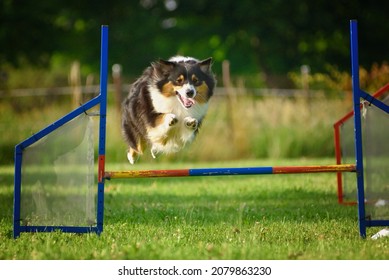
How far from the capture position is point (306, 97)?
45.8 feet

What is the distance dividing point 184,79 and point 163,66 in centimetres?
23

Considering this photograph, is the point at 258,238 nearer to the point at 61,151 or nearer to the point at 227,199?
the point at 61,151

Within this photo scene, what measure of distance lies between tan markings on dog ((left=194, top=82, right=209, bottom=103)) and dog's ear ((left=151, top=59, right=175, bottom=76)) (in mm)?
273

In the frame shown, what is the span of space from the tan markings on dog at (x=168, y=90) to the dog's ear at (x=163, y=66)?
0.12 m

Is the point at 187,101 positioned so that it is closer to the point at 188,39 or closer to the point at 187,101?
the point at 187,101

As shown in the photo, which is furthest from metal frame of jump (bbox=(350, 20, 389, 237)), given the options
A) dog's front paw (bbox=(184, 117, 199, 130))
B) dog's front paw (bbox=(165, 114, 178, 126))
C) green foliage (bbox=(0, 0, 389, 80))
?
green foliage (bbox=(0, 0, 389, 80))

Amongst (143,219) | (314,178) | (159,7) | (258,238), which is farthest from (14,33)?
(258,238)

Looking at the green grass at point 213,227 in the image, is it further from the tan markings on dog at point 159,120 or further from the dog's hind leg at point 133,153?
the tan markings on dog at point 159,120

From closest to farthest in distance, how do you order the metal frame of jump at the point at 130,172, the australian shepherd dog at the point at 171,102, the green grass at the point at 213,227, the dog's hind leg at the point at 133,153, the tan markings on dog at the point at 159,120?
the green grass at the point at 213,227 → the metal frame of jump at the point at 130,172 → the australian shepherd dog at the point at 171,102 → the tan markings on dog at the point at 159,120 → the dog's hind leg at the point at 133,153

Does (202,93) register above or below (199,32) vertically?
below

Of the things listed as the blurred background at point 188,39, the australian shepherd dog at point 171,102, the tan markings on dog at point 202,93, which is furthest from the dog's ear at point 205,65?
the blurred background at point 188,39

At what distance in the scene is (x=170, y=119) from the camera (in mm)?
4891

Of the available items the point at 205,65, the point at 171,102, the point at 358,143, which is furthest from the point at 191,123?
the point at 358,143

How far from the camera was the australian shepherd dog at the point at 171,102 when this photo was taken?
495 cm
